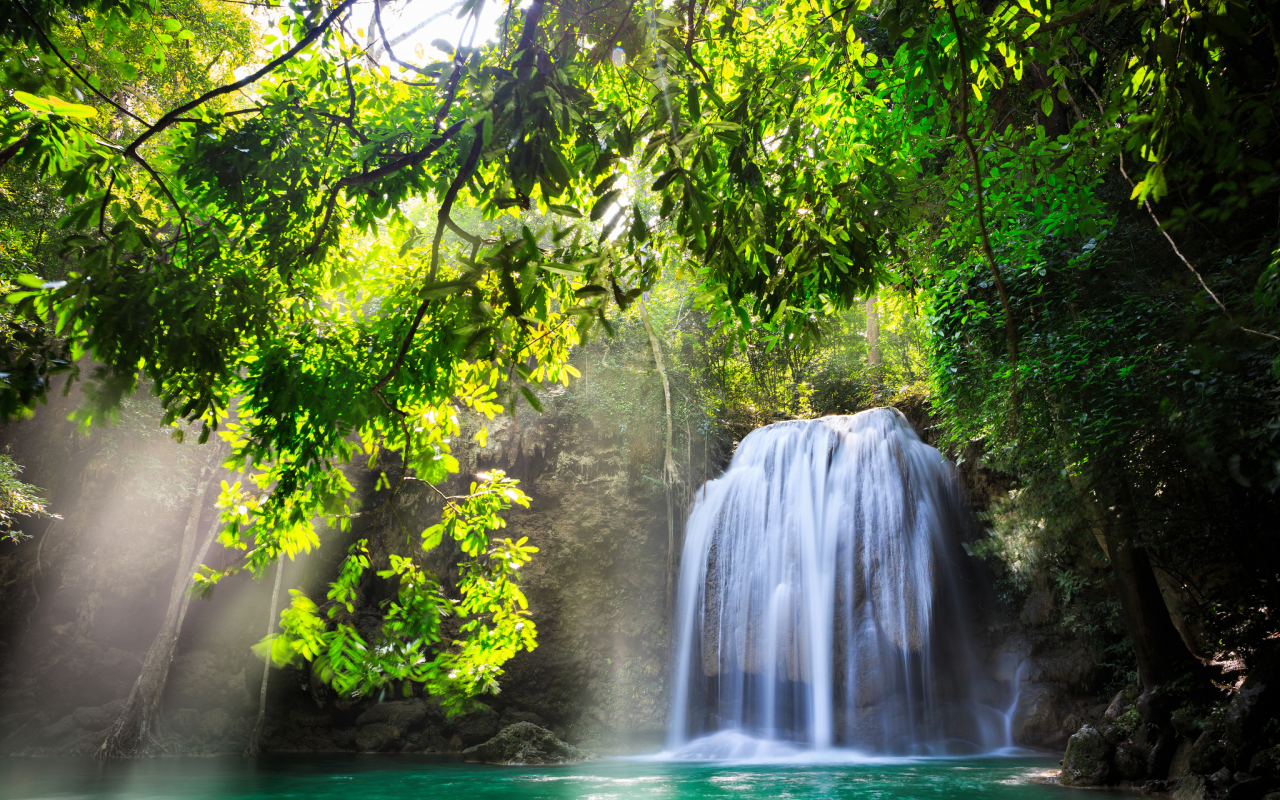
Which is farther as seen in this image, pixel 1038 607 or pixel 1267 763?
pixel 1038 607

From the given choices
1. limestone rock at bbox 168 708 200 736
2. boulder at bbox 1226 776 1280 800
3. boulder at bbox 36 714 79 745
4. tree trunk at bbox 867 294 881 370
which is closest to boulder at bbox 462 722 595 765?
limestone rock at bbox 168 708 200 736

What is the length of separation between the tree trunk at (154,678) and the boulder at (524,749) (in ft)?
20.7

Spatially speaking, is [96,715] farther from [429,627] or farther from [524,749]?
[429,627]

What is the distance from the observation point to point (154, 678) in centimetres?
1391

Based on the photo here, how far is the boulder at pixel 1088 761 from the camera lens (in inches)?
327

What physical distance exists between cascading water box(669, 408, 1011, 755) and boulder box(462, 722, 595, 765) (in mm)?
2546

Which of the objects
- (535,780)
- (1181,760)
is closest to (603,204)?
(1181,760)

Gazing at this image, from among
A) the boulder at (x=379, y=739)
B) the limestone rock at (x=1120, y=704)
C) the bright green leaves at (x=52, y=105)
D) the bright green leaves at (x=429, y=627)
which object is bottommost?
the boulder at (x=379, y=739)

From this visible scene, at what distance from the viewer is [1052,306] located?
7867 mm

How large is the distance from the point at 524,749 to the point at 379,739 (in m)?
3.75

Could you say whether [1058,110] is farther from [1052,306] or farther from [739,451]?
[739,451]

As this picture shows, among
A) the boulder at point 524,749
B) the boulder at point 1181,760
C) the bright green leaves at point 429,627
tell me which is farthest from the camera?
the boulder at point 524,749

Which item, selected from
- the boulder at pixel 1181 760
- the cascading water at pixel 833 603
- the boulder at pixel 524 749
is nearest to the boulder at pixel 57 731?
the boulder at pixel 524 749

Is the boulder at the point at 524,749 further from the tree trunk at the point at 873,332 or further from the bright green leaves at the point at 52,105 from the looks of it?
the tree trunk at the point at 873,332
